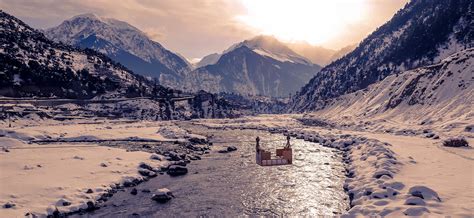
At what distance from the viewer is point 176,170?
54781mm

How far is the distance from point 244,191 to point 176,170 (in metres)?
14.0

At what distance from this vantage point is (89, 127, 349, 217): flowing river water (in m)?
37.3

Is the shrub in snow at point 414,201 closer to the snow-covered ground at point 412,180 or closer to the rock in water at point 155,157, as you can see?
the snow-covered ground at point 412,180

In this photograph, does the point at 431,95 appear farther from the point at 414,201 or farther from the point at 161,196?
the point at 161,196

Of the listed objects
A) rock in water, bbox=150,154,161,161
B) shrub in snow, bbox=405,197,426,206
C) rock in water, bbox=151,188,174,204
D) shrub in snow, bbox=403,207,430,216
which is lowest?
rock in water, bbox=151,188,174,204

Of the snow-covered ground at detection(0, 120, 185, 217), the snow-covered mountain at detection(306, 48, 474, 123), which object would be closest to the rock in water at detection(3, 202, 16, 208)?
the snow-covered ground at detection(0, 120, 185, 217)

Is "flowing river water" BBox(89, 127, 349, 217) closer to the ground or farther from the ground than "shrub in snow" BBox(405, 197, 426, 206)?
closer to the ground

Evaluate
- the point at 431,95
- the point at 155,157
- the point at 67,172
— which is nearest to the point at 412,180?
the point at 155,157

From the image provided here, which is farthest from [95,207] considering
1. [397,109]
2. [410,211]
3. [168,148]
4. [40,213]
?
[397,109]

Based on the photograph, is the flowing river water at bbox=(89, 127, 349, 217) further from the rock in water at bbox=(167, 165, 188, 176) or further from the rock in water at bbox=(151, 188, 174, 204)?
the rock in water at bbox=(167, 165, 188, 176)

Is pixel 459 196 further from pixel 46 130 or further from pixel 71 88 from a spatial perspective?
pixel 71 88

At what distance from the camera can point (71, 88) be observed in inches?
7731

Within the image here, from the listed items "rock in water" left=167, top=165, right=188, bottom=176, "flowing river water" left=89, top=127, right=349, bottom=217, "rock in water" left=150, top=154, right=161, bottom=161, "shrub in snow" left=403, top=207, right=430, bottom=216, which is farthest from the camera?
"rock in water" left=150, top=154, right=161, bottom=161

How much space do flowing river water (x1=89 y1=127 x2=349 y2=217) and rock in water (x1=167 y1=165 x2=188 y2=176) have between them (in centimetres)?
106
